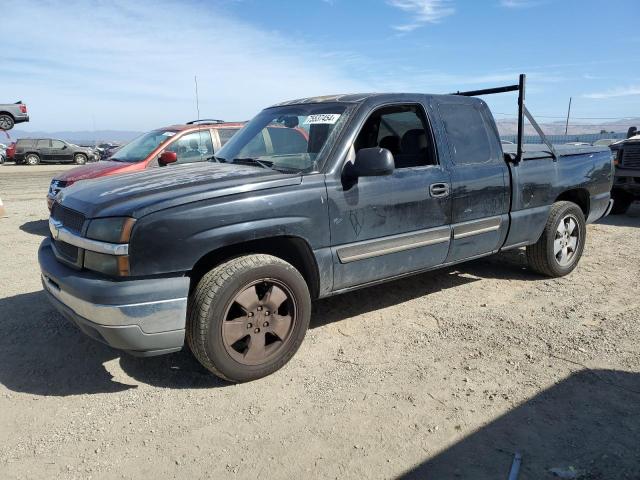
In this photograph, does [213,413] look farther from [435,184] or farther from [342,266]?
[435,184]

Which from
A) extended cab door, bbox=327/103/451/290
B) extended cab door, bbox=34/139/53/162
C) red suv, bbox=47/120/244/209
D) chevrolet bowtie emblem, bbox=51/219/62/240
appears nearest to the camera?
chevrolet bowtie emblem, bbox=51/219/62/240

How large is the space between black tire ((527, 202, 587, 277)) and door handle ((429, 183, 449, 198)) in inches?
63.7

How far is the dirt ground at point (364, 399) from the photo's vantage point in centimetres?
254

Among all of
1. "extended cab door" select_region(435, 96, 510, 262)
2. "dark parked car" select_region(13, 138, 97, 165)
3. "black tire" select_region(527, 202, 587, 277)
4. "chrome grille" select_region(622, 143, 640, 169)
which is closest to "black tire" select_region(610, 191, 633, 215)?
"chrome grille" select_region(622, 143, 640, 169)

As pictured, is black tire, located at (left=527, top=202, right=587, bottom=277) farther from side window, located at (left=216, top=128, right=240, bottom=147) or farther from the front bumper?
side window, located at (left=216, top=128, right=240, bottom=147)

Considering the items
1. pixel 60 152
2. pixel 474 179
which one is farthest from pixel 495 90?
pixel 60 152

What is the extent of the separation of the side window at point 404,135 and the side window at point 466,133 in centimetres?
22

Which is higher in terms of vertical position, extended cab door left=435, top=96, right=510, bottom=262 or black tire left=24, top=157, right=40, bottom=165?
extended cab door left=435, top=96, right=510, bottom=262

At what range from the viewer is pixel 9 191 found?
14.0 m

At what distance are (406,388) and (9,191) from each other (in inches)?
566

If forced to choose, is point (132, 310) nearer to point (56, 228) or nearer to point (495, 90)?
point (56, 228)

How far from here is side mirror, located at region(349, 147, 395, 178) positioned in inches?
135

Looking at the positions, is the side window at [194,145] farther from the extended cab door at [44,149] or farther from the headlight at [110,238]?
the extended cab door at [44,149]

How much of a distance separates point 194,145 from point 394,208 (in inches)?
207
